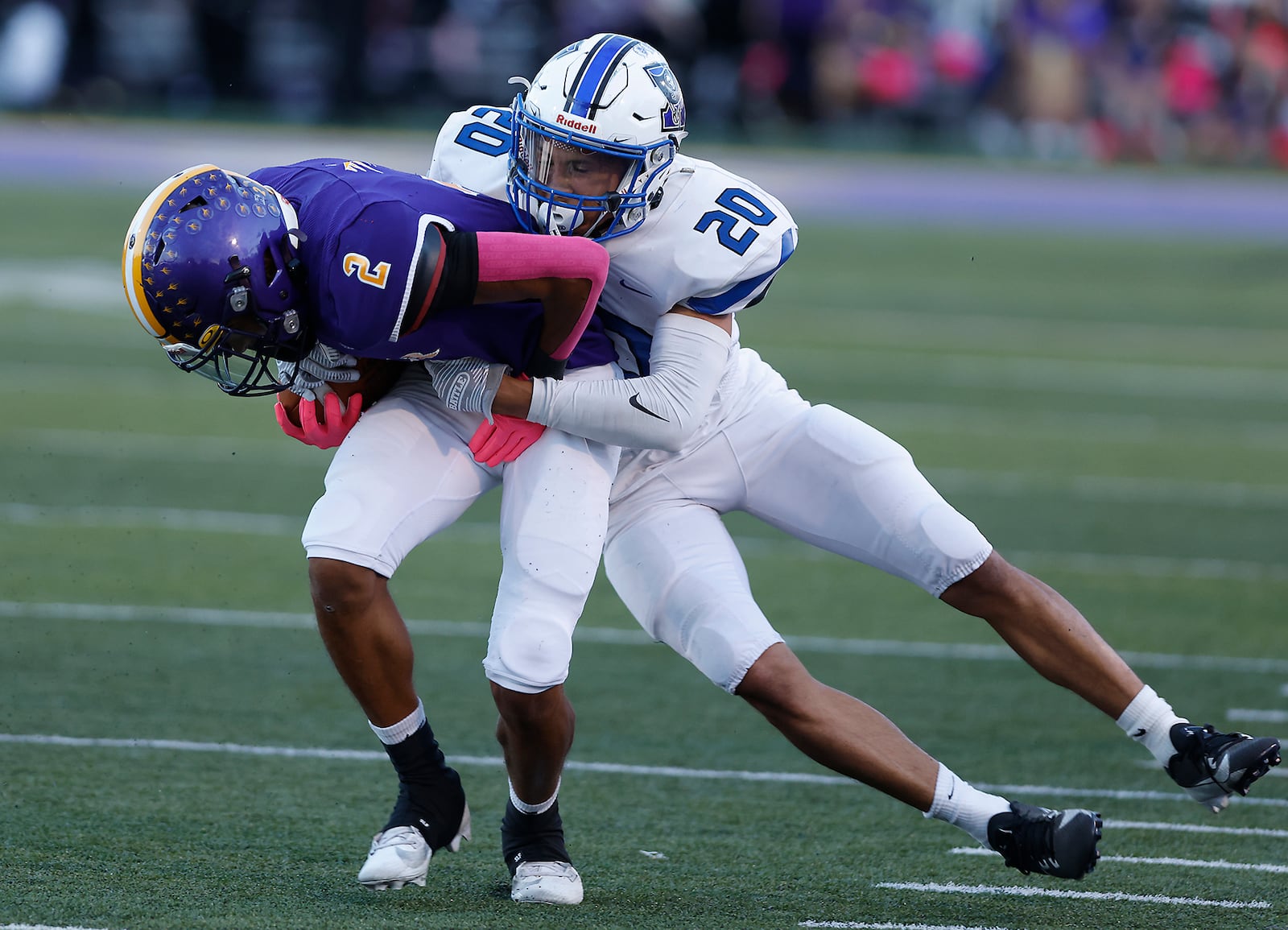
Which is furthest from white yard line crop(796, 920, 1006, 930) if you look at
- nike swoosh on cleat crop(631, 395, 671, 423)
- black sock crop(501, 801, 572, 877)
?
nike swoosh on cleat crop(631, 395, 671, 423)

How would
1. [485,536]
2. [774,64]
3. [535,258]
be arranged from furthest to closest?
[774,64] → [485,536] → [535,258]

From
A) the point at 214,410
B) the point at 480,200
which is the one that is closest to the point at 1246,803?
the point at 480,200

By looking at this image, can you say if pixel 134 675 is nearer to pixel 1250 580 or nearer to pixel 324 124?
pixel 1250 580

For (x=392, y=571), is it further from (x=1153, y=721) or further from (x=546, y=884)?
(x=1153, y=721)

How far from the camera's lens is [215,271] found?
10.6ft

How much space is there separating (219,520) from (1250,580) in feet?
13.0

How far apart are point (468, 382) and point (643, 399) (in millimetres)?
336

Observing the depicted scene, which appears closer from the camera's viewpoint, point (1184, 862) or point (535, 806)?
point (535, 806)

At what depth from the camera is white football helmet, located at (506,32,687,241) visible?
352cm

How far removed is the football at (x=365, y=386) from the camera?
141 inches

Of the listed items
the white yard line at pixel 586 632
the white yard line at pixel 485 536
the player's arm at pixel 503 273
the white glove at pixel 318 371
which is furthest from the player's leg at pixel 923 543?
the white yard line at pixel 485 536

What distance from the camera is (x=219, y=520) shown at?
721 cm

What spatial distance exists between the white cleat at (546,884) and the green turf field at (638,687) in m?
0.07

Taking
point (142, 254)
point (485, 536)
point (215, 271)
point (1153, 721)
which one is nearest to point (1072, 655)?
point (1153, 721)
